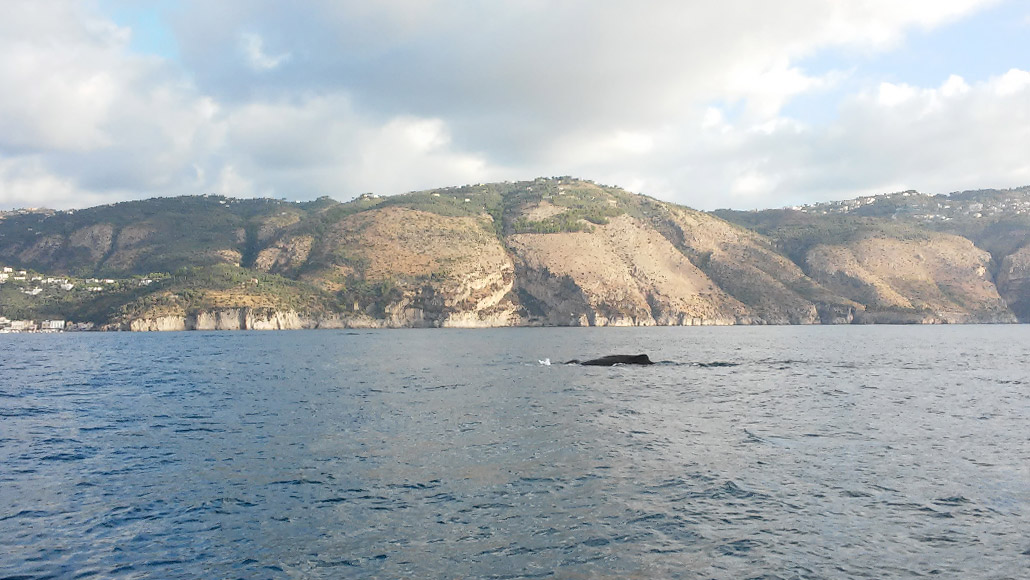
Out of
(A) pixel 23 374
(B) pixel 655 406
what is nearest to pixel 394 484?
(B) pixel 655 406

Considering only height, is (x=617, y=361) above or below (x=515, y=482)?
above

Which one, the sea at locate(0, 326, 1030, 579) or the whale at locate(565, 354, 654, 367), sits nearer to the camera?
the sea at locate(0, 326, 1030, 579)

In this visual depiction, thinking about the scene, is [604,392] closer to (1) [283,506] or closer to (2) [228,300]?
(1) [283,506]

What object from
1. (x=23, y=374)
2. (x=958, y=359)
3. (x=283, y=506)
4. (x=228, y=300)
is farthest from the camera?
(x=228, y=300)

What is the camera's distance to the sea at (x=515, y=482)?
50.5ft

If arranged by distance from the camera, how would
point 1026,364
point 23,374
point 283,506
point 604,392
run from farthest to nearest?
point 1026,364, point 23,374, point 604,392, point 283,506

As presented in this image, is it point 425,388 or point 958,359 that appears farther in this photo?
point 958,359

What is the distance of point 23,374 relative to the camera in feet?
196

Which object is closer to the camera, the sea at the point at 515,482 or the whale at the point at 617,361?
the sea at the point at 515,482

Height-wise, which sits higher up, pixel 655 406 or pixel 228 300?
pixel 228 300

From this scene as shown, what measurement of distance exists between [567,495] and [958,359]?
76.2 meters

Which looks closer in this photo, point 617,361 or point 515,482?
point 515,482

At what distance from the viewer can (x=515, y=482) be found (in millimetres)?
22172

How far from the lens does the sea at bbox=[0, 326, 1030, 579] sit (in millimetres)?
15391
